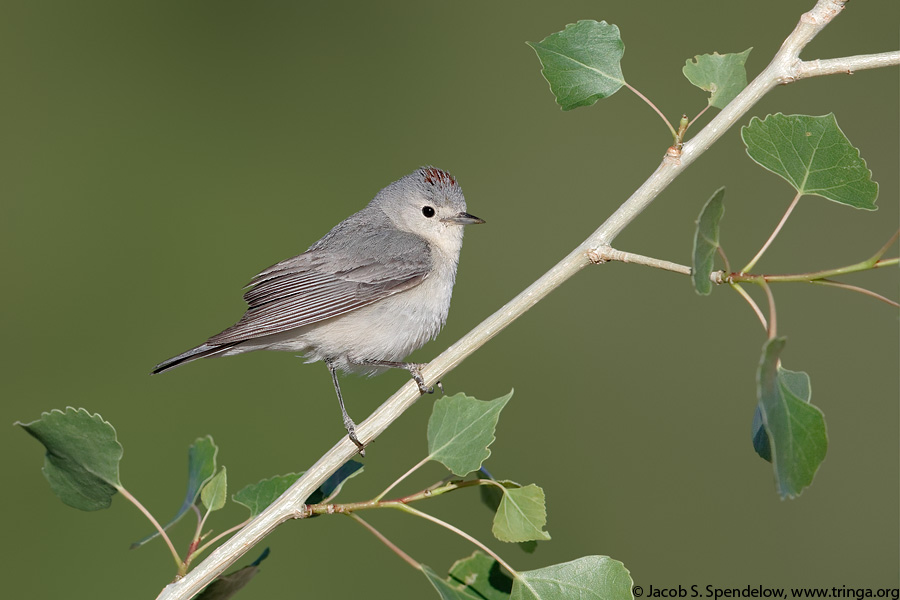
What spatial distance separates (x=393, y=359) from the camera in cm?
264

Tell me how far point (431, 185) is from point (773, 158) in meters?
1.72

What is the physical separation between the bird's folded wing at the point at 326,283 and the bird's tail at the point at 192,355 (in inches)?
3.0

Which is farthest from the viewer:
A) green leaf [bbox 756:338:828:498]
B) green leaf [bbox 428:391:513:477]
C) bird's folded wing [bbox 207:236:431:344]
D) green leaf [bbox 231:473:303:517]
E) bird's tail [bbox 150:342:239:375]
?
bird's folded wing [bbox 207:236:431:344]

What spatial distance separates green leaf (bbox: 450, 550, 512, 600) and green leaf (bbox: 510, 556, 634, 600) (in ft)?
0.57

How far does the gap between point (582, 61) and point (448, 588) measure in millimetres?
1069

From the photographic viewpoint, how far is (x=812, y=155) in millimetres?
1441

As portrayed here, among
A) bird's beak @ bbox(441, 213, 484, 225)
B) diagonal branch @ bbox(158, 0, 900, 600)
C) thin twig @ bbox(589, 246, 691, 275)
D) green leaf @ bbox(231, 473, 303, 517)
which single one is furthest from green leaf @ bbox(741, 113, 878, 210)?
bird's beak @ bbox(441, 213, 484, 225)

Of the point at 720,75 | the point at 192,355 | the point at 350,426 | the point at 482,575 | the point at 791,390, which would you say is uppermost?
the point at 720,75

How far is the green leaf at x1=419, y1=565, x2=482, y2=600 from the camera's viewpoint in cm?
153

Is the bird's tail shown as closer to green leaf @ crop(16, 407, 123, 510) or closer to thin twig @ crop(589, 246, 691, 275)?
green leaf @ crop(16, 407, 123, 510)

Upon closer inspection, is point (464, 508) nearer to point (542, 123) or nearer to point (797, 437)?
point (542, 123)

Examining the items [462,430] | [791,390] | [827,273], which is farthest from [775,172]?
[462,430]

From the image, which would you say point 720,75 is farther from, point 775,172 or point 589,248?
point 589,248

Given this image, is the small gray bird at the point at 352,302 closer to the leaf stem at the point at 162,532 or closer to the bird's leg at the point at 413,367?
the bird's leg at the point at 413,367
